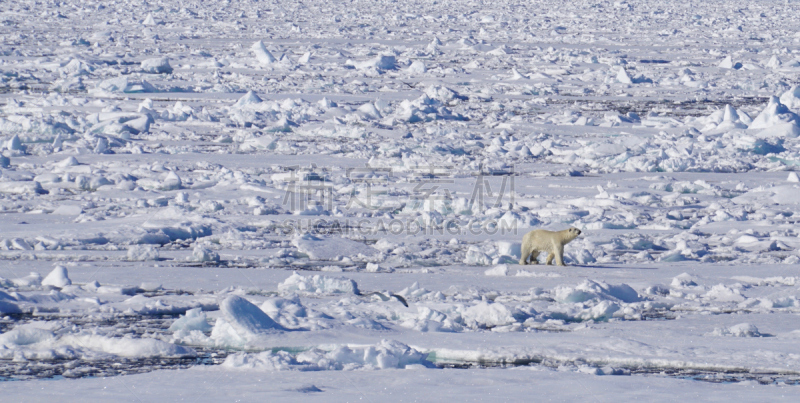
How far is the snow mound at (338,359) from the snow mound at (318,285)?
1184mm

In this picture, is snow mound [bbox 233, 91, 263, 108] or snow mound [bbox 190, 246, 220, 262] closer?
snow mound [bbox 190, 246, 220, 262]

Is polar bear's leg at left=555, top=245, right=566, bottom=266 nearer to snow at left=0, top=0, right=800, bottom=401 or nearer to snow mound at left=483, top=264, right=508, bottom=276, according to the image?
snow at left=0, top=0, right=800, bottom=401

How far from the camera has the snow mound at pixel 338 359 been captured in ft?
12.1

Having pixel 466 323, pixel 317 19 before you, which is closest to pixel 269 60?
pixel 317 19

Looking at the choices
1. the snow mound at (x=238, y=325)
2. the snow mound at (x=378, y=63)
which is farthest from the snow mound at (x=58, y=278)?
the snow mound at (x=378, y=63)

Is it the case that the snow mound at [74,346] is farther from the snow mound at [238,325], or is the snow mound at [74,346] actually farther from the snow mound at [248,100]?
the snow mound at [248,100]

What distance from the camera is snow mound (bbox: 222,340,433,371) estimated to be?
12.1ft

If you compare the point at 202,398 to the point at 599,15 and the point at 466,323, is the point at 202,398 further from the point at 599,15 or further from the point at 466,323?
the point at 599,15

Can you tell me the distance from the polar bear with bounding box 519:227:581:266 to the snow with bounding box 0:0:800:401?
11 centimetres

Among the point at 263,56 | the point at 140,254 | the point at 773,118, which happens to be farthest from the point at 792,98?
the point at 140,254

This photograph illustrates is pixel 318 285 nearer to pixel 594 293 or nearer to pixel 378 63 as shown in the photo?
pixel 594 293

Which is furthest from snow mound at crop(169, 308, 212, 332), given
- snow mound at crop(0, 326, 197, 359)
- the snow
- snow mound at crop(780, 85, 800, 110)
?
Result: snow mound at crop(780, 85, 800, 110)

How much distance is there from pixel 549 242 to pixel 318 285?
4.85 feet

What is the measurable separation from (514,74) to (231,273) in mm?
11419
